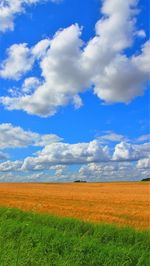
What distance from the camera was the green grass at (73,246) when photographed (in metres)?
10.7

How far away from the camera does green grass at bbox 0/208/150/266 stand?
35.2 ft

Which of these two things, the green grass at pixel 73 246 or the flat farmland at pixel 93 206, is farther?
the flat farmland at pixel 93 206

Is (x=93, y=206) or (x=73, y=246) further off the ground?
(x=93, y=206)

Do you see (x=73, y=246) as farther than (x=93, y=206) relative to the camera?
No

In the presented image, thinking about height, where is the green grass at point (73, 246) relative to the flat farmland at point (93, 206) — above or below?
below

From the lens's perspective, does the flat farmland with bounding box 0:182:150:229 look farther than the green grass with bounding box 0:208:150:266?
Yes

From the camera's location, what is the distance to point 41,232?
13.2 m

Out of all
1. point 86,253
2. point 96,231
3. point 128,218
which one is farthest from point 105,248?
point 128,218

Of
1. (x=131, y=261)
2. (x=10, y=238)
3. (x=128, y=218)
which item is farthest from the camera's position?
(x=128, y=218)

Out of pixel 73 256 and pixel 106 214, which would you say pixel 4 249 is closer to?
pixel 73 256

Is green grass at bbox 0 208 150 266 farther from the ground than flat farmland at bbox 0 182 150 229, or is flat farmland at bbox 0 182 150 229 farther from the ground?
flat farmland at bbox 0 182 150 229

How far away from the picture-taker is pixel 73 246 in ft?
38.5

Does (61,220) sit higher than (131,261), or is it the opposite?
(61,220)

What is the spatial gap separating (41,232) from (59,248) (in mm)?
1506
